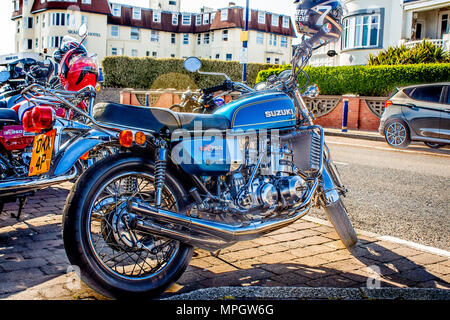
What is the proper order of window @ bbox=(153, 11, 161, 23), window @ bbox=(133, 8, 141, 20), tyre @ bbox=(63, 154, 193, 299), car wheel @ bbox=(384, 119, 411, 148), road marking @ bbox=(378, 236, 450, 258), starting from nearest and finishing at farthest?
1. tyre @ bbox=(63, 154, 193, 299)
2. road marking @ bbox=(378, 236, 450, 258)
3. car wheel @ bbox=(384, 119, 411, 148)
4. window @ bbox=(133, 8, 141, 20)
5. window @ bbox=(153, 11, 161, 23)

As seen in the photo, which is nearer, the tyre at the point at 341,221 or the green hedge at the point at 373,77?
the tyre at the point at 341,221

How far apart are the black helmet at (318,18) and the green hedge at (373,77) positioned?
15764 mm

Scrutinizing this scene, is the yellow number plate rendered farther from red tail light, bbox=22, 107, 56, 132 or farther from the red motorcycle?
red tail light, bbox=22, 107, 56, 132

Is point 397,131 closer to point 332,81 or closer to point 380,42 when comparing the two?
point 332,81

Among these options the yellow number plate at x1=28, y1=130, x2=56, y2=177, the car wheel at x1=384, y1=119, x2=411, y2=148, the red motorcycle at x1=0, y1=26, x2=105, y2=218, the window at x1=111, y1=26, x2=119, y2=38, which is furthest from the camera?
the window at x1=111, y1=26, x2=119, y2=38

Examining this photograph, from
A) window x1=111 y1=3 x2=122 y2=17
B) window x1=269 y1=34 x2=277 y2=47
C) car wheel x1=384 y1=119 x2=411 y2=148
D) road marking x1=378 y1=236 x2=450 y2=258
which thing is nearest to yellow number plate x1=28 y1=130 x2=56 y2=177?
road marking x1=378 y1=236 x2=450 y2=258

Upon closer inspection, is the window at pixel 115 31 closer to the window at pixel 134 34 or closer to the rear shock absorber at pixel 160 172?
the window at pixel 134 34

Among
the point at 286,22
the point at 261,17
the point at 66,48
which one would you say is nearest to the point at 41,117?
the point at 66,48

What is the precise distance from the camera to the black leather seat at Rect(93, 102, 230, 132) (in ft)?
10.7

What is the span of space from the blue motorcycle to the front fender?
0.02 metres

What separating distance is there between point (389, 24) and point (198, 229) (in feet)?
103

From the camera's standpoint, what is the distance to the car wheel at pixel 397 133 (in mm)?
13938

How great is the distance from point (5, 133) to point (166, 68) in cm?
3472

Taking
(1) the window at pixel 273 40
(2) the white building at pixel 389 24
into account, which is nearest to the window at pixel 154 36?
(1) the window at pixel 273 40
